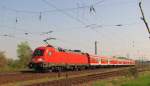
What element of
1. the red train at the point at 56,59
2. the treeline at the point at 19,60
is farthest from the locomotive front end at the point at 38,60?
the treeline at the point at 19,60

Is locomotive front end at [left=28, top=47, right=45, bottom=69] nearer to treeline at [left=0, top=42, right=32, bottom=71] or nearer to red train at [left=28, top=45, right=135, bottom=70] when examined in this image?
red train at [left=28, top=45, right=135, bottom=70]

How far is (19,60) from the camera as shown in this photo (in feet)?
239

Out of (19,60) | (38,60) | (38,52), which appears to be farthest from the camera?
(19,60)

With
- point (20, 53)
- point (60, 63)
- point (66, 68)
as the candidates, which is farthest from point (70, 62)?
point (20, 53)

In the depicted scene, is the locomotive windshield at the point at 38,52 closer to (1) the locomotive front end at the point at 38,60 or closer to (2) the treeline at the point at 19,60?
(1) the locomotive front end at the point at 38,60

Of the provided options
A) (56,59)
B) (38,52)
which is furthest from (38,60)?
(56,59)

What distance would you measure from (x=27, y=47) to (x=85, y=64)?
103ft

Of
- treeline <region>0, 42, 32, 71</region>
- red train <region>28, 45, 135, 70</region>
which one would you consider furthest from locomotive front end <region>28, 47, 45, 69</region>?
treeline <region>0, 42, 32, 71</region>

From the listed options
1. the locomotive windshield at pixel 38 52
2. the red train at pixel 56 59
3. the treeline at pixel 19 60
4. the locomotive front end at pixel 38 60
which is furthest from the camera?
the treeline at pixel 19 60

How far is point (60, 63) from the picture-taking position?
41.1 meters

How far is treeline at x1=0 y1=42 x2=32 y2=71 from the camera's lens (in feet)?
200

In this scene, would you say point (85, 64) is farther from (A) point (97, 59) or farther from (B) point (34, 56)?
(B) point (34, 56)

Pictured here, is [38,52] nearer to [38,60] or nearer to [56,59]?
[38,60]

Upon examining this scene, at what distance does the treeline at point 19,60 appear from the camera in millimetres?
60825
